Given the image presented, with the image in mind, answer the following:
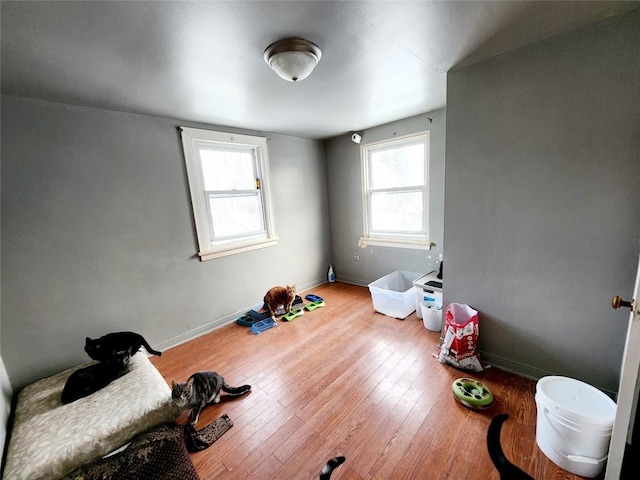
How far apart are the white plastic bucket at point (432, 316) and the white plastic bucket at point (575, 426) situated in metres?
1.15

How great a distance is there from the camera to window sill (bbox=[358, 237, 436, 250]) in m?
3.16

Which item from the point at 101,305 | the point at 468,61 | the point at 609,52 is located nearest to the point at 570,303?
the point at 609,52

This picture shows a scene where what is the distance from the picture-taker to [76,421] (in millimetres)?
1448

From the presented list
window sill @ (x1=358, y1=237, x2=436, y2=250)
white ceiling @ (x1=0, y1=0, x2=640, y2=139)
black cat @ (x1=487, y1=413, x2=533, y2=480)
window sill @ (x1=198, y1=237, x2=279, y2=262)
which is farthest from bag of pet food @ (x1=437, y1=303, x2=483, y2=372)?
window sill @ (x1=198, y1=237, x2=279, y2=262)

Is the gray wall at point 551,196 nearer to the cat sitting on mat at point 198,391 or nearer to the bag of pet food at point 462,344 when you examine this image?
the bag of pet food at point 462,344

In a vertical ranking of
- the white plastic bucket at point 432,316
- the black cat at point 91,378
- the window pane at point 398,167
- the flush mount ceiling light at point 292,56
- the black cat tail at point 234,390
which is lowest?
the black cat tail at point 234,390

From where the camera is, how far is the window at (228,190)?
269cm

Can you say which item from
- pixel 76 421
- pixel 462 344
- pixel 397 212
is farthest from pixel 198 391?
pixel 397 212

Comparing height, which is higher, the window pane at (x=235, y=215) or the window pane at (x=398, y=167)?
the window pane at (x=398, y=167)

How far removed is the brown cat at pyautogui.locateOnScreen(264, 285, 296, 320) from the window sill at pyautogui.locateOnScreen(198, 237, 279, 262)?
61cm

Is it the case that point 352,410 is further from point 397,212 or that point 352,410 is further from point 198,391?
point 397,212

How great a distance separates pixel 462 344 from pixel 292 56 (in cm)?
229

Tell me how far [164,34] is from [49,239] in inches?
70.7

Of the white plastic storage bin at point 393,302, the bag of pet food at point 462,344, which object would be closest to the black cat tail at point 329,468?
the bag of pet food at point 462,344
